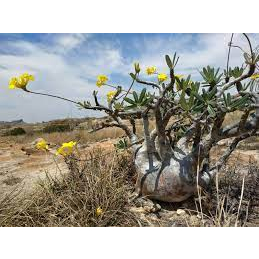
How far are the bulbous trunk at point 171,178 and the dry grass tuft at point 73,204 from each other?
0.22m

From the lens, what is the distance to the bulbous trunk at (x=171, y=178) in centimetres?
219

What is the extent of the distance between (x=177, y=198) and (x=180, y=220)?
17 cm

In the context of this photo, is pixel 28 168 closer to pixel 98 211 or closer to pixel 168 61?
pixel 98 211

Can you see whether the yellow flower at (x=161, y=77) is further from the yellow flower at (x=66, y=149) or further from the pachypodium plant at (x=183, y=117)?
the yellow flower at (x=66, y=149)

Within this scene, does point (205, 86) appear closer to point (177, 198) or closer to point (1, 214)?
point (177, 198)

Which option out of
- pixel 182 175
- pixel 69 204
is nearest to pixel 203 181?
pixel 182 175

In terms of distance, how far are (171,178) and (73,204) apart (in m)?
0.73

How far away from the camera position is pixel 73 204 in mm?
2016

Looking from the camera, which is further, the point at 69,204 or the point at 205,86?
the point at 205,86

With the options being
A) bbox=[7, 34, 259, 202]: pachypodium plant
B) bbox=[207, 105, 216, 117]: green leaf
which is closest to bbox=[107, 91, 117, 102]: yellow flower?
bbox=[7, 34, 259, 202]: pachypodium plant

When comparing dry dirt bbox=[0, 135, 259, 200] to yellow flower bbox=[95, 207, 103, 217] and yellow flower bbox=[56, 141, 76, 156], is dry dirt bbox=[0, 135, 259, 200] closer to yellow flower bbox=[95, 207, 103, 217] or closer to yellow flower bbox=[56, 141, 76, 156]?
yellow flower bbox=[56, 141, 76, 156]

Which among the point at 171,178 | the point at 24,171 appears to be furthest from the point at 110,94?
the point at 24,171

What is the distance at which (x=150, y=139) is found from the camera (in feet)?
7.80

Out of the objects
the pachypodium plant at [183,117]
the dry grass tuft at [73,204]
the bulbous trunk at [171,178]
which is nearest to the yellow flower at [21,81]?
the pachypodium plant at [183,117]
